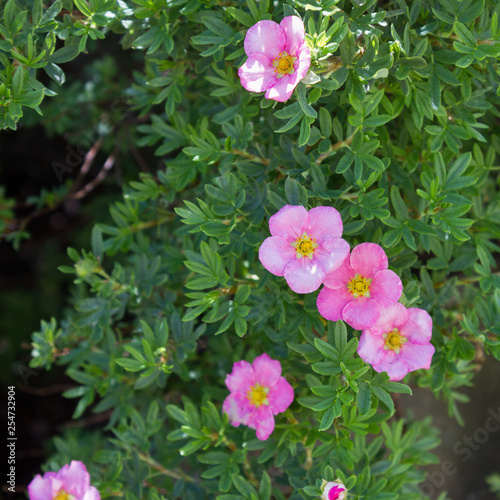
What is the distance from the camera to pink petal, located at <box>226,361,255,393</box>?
146cm

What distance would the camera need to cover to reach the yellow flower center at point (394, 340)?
1229 mm

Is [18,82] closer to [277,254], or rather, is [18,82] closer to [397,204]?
[277,254]

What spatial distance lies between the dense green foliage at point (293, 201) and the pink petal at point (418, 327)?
0.03 metres

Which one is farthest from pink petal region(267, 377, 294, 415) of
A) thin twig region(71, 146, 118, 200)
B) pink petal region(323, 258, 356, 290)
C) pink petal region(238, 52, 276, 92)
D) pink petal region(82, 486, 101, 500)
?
thin twig region(71, 146, 118, 200)

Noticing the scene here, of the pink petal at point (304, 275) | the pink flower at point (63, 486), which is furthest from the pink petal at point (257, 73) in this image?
the pink flower at point (63, 486)

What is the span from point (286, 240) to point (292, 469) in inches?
26.0

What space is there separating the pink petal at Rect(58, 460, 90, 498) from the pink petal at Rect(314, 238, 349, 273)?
0.83 metres

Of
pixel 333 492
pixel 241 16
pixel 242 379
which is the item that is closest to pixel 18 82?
pixel 241 16

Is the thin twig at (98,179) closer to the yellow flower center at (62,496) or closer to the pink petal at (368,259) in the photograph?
the yellow flower center at (62,496)

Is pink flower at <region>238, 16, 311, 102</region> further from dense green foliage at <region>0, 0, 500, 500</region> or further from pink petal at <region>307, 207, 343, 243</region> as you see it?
pink petal at <region>307, 207, 343, 243</region>

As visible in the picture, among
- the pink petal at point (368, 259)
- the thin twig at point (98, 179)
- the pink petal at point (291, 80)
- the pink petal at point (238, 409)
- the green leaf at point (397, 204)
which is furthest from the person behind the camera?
the thin twig at point (98, 179)

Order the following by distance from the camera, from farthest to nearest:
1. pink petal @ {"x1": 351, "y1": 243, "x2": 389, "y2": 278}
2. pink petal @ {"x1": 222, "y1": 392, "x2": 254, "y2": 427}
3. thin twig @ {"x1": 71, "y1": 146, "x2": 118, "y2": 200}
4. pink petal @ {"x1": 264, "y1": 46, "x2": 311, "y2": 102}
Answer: thin twig @ {"x1": 71, "y1": 146, "x2": 118, "y2": 200}
pink petal @ {"x1": 222, "y1": 392, "x2": 254, "y2": 427}
pink petal @ {"x1": 351, "y1": 243, "x2": 389, "y2": 278}
pink petal @ {"x1": 264, "y1": 46, "x2": 311, "y2": 102}

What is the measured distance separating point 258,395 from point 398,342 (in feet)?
1.28

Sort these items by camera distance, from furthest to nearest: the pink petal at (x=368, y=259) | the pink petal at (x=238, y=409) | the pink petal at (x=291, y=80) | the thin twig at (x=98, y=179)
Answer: the thin twig at (x=98, y=179)
the pink petal at (x=238, y=409)
the pink petal at (x=368, y=259)
the pink petal at (x=291, y=80)
